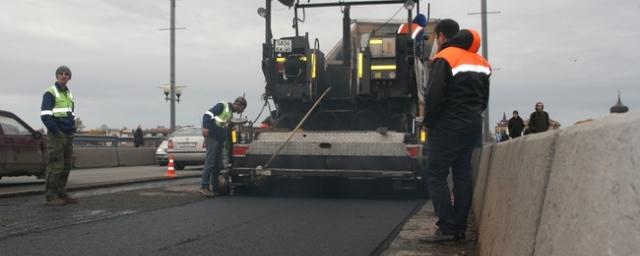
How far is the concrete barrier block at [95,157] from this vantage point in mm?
20081

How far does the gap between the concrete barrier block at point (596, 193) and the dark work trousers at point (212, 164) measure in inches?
298

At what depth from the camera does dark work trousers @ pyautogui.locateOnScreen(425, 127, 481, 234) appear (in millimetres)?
5094

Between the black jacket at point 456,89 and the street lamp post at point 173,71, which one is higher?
the street lamp post at point 173,71

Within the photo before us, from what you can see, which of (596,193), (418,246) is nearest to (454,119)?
(418,246)

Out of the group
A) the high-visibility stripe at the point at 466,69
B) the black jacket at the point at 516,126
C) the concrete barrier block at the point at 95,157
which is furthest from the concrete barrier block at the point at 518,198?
the concrete barrier block at the point at 95,157

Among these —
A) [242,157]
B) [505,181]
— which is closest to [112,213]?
[242,157]

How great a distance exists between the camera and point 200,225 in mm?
6348

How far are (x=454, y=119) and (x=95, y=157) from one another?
17.9 meters

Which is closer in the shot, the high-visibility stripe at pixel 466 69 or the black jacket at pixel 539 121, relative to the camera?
the high-visibility stripe at pixel 466 69

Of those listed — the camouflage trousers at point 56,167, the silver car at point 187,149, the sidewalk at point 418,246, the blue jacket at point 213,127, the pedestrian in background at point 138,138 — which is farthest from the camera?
A: the pedestrian in background at point 138,138

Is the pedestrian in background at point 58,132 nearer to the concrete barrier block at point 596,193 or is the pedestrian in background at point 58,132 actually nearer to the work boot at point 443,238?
the work boot at point 443,238

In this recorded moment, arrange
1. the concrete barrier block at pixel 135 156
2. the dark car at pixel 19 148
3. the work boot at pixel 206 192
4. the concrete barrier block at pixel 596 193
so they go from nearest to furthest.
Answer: the concrete barrier block at pixel 596 193 → the work boot at pixel 206 192 → the dark car at pixel 19 148 → the concrete barrier block at pixel 135 156

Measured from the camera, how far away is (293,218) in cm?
692

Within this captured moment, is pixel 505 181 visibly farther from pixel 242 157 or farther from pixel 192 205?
pixel 242 157
